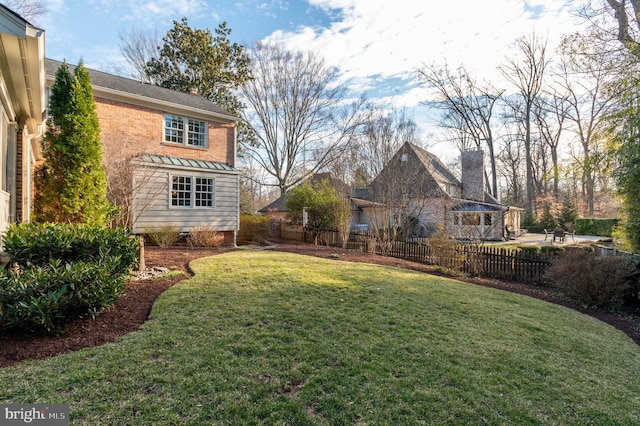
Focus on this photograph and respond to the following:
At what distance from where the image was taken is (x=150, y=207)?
11.5 m

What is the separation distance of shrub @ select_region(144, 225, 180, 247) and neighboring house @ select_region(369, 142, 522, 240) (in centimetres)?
858

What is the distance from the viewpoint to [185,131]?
13594 millimetres

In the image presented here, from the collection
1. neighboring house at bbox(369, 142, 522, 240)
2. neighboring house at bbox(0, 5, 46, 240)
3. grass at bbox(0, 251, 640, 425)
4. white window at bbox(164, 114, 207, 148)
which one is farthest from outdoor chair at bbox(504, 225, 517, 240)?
neighboring house at bbox(0, 5, 46, 240)

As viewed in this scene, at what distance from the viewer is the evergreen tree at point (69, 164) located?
6465mm

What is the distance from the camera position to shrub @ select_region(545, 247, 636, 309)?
24.7ft

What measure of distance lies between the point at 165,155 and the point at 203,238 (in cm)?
397

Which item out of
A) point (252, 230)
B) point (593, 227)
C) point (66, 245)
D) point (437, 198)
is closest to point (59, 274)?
point (66, 245)

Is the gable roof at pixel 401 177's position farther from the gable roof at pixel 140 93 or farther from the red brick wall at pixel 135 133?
the red brick wall at pixel 135 133

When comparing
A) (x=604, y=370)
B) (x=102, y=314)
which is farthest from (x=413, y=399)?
(x=102, y=314)

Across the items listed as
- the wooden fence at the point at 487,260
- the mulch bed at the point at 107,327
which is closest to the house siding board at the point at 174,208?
the mulch bed at the point at 107,327

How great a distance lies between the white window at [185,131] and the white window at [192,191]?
6.38ft

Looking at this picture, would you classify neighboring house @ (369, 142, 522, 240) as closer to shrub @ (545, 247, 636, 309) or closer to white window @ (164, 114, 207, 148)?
shrub @ (545, 247, 636, 309)

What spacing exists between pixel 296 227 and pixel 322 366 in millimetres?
14418

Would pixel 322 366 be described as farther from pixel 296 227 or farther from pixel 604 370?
pixel 296 227
